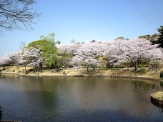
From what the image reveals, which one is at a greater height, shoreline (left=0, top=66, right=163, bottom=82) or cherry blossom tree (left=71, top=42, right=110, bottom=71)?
cherry blossom tree (left=71, top=42, right=110, bottom=71)

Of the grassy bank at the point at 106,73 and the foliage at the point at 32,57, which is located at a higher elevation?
the foliage at the point at 32,57

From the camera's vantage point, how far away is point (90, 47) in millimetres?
51344

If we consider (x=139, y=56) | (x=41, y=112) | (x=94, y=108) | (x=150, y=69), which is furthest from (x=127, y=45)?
(x=41, y=112)

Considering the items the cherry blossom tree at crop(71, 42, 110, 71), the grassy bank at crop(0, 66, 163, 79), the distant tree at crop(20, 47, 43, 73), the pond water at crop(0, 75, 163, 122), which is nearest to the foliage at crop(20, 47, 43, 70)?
the distant tree at crop(20, 47, 43, 73)

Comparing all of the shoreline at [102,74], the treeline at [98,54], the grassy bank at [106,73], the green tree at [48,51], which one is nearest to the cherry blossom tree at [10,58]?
the treeline at [98,54]

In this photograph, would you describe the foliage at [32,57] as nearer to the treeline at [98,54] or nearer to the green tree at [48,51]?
the treeline at [98,54]

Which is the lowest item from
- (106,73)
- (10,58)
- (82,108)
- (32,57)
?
(82,108)

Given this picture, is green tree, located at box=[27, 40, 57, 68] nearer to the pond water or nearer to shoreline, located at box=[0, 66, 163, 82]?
shoreline, located at box=[0, 66, 163, 82]

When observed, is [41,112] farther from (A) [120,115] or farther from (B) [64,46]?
(B) [64,46]

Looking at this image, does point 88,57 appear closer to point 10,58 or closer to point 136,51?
point 136,51

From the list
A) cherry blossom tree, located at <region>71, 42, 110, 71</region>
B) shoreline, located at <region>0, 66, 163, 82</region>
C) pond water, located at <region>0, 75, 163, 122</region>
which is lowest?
pond water, located at <region>0, 75, 163, 122</region>

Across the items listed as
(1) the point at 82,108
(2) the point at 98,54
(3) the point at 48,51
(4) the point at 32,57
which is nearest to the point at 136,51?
(2) the point at 98,54

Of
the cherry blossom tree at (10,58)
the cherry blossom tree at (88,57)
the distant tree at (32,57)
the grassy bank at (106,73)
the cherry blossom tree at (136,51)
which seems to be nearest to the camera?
the grassy bank at (106,73)

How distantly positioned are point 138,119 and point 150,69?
29.3 meters
